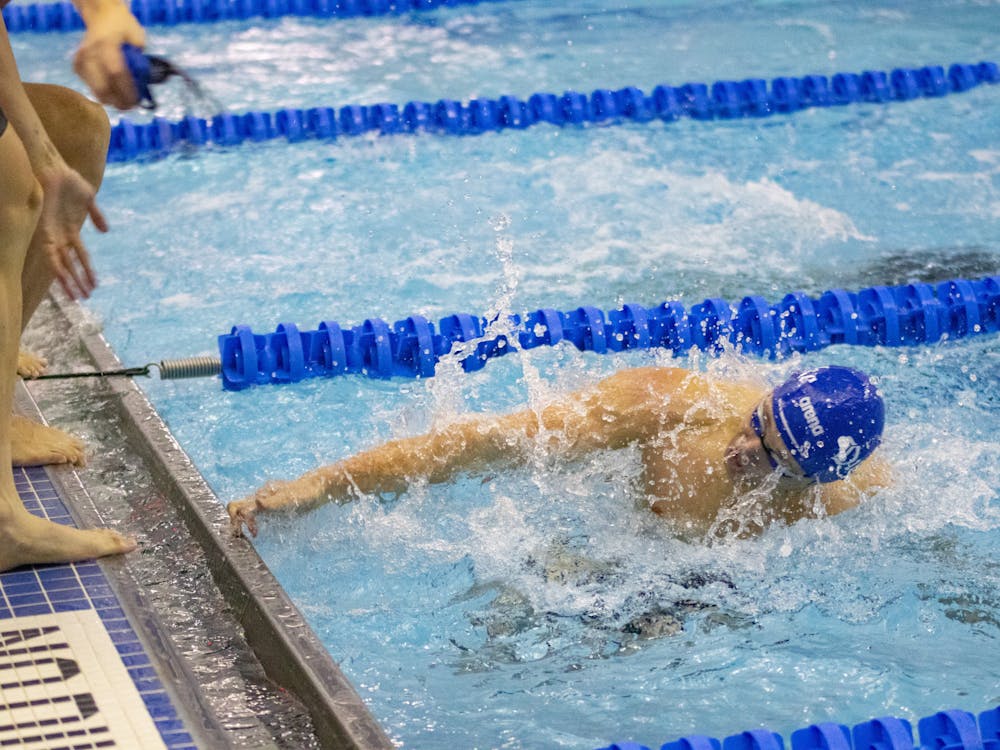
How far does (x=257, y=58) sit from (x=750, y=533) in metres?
4.79

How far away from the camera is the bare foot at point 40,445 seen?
107 inches

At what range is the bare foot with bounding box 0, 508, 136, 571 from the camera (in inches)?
89.3

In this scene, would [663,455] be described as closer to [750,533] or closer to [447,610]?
[750,533]

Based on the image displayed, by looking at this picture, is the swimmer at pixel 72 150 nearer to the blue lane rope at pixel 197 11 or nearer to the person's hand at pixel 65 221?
the person's hand at pixel 65 221

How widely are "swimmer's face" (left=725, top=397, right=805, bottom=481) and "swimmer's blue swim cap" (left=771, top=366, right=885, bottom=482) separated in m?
0.03

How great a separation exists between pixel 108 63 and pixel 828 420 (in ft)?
5.05

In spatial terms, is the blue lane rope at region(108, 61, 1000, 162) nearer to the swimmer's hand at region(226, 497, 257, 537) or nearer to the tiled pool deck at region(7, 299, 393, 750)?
the tiled pool deck at region(7, 299, 393, 750)

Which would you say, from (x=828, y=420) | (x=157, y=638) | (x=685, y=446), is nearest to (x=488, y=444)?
(x=685, y=446)

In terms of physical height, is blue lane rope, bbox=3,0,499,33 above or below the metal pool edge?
above

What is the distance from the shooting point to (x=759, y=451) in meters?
2.63

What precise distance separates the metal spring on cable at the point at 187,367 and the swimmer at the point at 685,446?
2.17 ft

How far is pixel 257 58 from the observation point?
6.66m

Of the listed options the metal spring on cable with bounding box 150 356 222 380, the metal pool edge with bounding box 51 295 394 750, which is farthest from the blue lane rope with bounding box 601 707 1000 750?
the metal spring on cable with bounding box 150 356 222 380

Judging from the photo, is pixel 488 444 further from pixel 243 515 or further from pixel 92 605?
pixel 92 605
